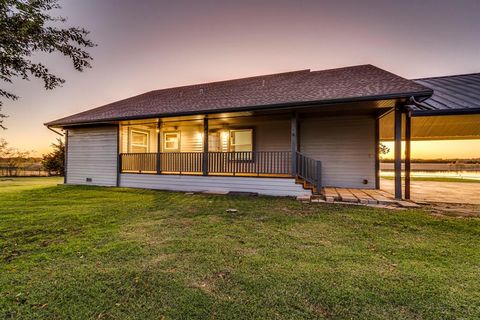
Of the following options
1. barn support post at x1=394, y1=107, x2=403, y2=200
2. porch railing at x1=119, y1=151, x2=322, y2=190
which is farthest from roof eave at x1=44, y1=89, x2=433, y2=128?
porch railing at x1=119, y1=151, x2=322, y2=190

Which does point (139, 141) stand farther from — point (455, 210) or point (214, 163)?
point (455, 210)

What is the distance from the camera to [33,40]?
14.8 ft

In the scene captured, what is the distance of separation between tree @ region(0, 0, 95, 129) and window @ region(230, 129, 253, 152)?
6.69 m

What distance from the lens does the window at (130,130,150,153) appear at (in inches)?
448

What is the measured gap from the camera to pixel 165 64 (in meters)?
15.4

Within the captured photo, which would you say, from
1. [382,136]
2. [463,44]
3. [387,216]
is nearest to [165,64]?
→ [382,136]

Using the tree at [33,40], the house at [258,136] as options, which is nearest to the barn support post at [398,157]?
the house at [258,136]

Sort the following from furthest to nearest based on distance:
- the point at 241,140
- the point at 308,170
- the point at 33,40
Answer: the point at 241,140 < the point at 308,170 < the point at 33,40

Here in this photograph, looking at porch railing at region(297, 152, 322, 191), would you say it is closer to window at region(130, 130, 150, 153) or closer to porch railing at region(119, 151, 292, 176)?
porch railing at region(119, 151, 292, 176)

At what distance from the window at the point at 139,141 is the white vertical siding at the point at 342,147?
331 inches

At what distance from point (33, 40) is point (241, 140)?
785cm

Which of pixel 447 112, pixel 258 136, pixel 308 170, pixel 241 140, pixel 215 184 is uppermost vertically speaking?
pixel 447 112

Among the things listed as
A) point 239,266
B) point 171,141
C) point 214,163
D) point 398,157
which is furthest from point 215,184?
point 398,157

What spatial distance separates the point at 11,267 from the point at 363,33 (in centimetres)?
1587
